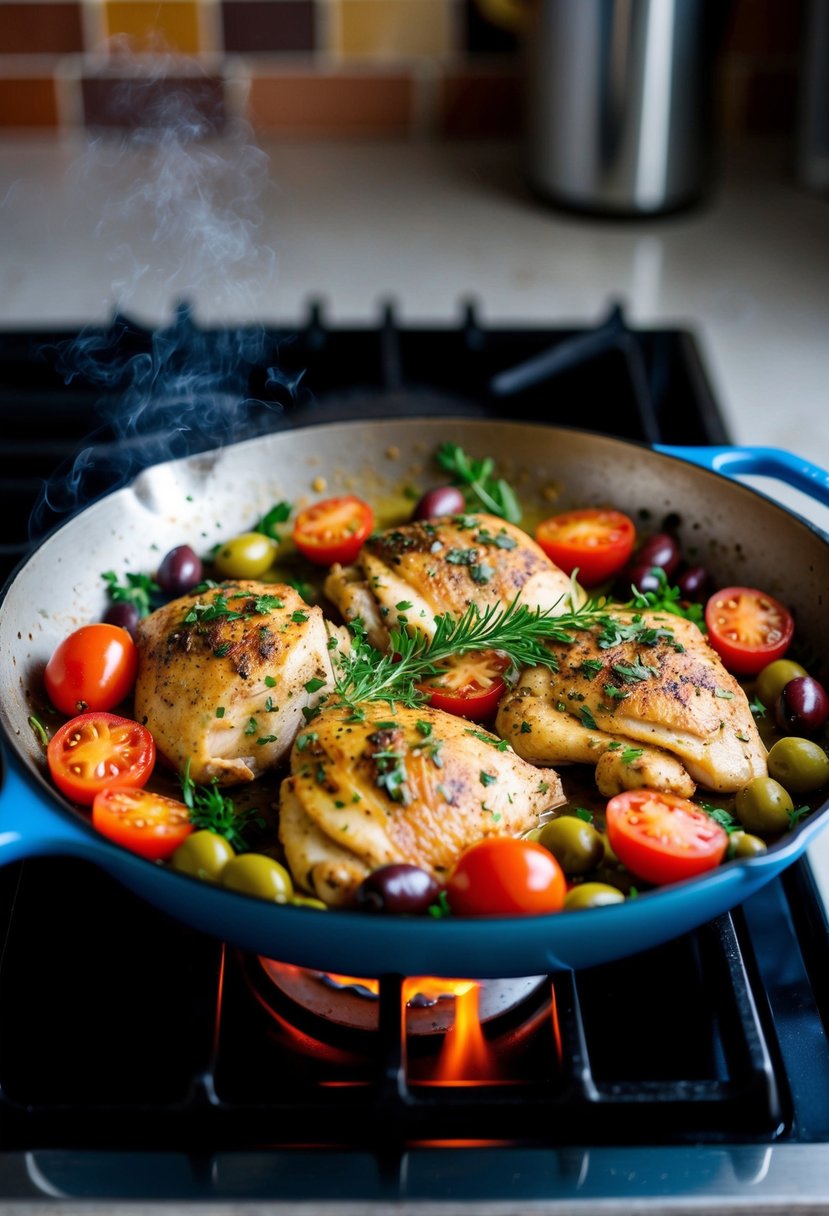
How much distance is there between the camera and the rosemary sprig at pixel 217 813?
125 cm

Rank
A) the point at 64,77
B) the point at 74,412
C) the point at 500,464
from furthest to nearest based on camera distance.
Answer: the point at 64,77, the point at 74,412, the point at 500,464

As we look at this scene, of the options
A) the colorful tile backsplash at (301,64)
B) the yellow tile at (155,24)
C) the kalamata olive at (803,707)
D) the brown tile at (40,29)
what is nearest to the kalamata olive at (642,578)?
the kalamata olive at (803,707)

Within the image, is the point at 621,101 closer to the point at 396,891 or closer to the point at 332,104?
the point at 332,104

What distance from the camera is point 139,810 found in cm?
122

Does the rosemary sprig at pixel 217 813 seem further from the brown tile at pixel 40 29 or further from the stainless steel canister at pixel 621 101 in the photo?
the brown tile at pixel 40 29

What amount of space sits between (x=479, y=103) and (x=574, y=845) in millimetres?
2253

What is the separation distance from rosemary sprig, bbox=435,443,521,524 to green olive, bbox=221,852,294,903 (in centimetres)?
73

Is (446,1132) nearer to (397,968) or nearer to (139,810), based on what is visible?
(397,968)

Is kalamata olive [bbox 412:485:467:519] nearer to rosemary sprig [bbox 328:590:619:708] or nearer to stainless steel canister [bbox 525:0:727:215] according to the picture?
rosemary sprig [bbox 328:590:619:708]

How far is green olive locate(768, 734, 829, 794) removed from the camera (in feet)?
4.30

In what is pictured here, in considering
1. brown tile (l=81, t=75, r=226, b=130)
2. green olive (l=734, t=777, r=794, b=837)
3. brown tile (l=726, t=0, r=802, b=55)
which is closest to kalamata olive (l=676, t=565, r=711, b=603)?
green olive (l=734, t=777, r=794, b=837)

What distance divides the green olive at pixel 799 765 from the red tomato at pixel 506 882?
323mm

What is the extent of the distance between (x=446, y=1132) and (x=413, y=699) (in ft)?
1.56

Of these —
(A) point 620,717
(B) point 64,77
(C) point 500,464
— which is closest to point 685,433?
Result: (C) point 500,464
